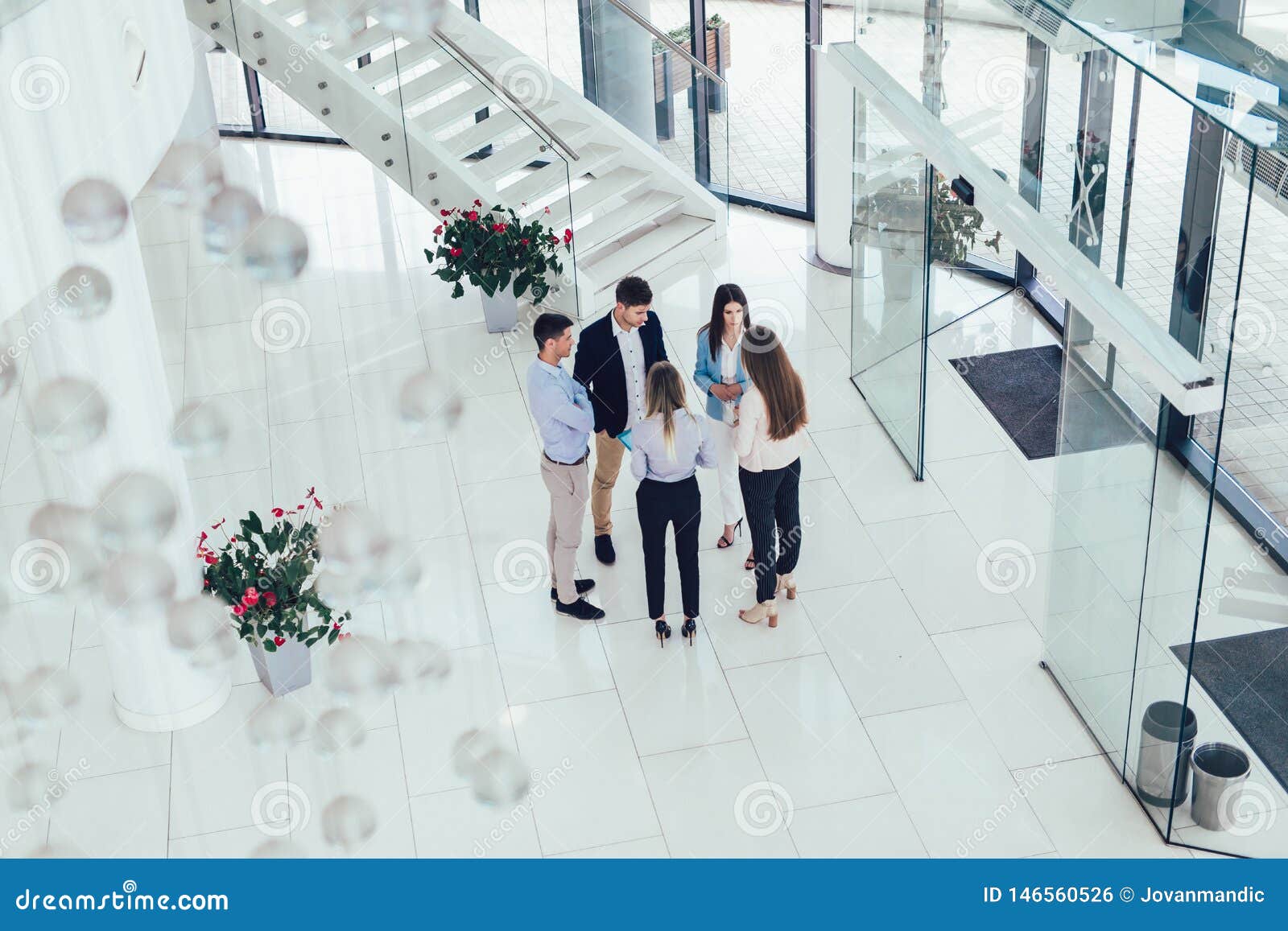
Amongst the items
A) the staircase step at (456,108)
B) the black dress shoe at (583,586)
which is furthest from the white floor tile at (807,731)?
the staircase step at (456,108)

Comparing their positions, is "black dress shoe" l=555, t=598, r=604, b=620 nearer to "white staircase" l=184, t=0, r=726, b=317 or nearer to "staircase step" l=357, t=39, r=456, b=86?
"white staircase" l=184, t=0, r=726, b=317

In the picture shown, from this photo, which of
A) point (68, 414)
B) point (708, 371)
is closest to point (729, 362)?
point (708, 371)

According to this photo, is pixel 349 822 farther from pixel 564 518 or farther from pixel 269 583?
pixel 564 518

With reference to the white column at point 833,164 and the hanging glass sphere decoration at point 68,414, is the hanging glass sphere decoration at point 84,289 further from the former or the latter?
the white column at point 833,164

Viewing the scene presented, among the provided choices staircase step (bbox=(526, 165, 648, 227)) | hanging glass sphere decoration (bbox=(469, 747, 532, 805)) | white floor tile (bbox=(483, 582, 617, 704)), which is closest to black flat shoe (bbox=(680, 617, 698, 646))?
white floor tile (bbox=(483, 582, 617, 704))

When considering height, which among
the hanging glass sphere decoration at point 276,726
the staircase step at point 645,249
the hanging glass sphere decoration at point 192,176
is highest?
the hanging glass sphere decoration at point 192,176

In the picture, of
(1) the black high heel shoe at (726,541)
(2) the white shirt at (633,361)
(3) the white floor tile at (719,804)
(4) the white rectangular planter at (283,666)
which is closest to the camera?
(3) the white floor tile at (719,804)

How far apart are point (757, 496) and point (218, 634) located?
227 centimetres

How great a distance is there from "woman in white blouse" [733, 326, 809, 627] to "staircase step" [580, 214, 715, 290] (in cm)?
365

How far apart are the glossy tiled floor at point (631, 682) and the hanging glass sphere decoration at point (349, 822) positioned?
0.05 m

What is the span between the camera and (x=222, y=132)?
12.7m

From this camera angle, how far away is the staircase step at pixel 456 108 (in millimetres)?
10023

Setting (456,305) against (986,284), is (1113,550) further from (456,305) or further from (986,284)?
(456,305)

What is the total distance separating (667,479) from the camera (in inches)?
229
